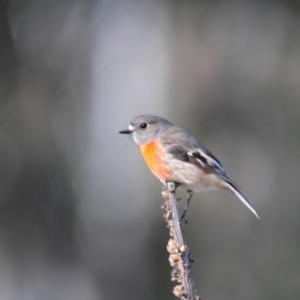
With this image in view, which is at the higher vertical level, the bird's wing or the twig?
the twig

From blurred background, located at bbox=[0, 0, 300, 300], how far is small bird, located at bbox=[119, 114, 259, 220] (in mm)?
3604

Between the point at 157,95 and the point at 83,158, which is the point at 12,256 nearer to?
the point at 83,158

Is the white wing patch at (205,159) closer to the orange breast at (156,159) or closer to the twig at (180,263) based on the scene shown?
the orange breast at (156,159)

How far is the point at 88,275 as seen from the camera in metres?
8.80

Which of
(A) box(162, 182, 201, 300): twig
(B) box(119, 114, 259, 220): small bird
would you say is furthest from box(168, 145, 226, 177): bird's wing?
(A) box(162, 182, 201, 300): twig

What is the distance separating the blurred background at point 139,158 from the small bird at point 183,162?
360cm

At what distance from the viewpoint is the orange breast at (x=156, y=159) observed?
4.62 meters

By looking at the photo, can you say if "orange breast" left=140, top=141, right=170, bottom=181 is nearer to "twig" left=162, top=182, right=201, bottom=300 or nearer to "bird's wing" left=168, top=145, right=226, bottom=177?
"bird's wing" left=168, top=145, right=226, bottom=177

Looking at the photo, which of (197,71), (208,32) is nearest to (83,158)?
(197,71)

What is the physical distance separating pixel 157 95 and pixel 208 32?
4.31 feet

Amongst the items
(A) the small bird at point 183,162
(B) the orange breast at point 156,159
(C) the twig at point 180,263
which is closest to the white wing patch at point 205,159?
(A) the small bird at point 183,162

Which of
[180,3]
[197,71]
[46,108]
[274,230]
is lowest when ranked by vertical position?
[274,230]

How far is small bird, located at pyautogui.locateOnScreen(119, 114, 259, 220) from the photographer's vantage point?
15.1 ft

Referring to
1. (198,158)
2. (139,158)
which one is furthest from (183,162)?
(139,158)
